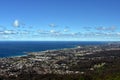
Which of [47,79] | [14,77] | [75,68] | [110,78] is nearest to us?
[110,78]

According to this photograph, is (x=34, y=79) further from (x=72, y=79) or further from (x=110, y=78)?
(x=110, y=78)

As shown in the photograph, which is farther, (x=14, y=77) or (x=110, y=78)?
(x=14, y=77)

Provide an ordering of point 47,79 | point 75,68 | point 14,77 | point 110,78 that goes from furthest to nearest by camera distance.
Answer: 1. point 75,68
2. point 14,77
3. point 47,79
4. point 110,78

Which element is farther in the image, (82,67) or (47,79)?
(82,67)

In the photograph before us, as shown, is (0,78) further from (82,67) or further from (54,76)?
(82,67)

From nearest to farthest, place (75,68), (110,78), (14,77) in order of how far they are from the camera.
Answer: (110,78), (14,77), (75,68)

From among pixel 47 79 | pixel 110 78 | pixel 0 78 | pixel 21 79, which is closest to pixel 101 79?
pixel 110 78

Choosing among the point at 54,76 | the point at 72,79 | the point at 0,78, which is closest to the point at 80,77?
the point at 72,79
